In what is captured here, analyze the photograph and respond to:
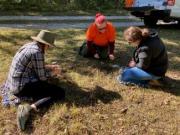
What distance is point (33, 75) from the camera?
19.0 feet

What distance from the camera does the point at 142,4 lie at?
11.9m

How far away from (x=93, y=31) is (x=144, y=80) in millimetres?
1486

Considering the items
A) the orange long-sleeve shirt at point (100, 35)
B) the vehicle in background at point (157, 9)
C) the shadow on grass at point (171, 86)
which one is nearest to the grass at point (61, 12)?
the vehicle in background at point (157, 9)

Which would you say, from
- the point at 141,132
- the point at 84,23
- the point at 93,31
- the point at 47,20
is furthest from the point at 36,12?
the point at 141,132

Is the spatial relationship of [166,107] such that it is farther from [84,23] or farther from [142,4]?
[84,23]

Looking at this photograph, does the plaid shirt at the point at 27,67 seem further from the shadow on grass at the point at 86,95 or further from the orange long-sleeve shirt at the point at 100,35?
the orange long-sleeve shirt at the point at 100,35

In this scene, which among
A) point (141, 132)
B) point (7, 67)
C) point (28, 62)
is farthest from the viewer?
point (7, 67)

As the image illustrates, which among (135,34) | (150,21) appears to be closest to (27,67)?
(135,34)

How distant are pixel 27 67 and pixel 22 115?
70 centimetres

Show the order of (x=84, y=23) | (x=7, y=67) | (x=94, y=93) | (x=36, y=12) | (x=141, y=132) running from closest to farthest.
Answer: (x=141, y=132) → (x=94, y=93) → (x=7, y=67) → (x=84, y=23) → (x=36, y=12)

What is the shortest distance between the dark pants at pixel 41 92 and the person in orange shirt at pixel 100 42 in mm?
1903

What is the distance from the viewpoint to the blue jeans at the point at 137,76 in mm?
6344

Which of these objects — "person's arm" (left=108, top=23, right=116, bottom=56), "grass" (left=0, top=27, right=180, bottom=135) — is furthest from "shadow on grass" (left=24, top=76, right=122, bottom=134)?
"person's arm" (left=108, top=23, right=116, bottom=56)

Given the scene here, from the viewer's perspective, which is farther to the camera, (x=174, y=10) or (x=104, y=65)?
(x=174, y=10)
